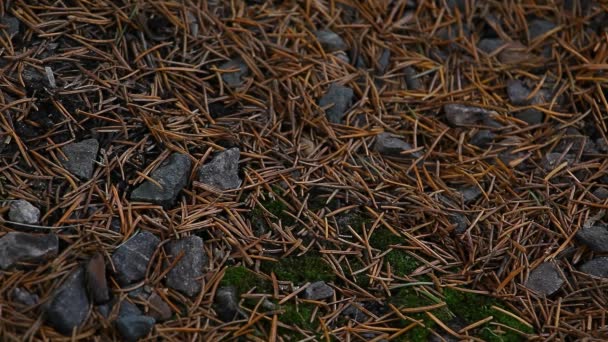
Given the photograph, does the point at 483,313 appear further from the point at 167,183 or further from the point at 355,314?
the point at 167,183

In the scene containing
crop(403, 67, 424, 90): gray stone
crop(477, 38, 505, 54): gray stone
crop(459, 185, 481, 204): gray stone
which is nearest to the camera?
crop(459, 185, 481, 204): gray stone

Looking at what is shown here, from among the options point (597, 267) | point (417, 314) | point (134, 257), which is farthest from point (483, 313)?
point (134, 257)

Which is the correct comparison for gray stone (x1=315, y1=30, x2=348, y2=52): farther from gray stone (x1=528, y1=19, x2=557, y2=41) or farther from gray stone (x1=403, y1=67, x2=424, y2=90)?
gray stone (x1=528, y1=19, x2=557, y2=41)

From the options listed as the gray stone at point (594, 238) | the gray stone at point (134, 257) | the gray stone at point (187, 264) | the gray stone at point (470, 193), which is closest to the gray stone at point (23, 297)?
the gray stone at point (134, 257)

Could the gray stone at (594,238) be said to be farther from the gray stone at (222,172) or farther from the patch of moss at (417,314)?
the gray stone at (222,172)

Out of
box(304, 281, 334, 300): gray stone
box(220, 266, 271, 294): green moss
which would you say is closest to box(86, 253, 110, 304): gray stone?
box(220, 266, 271, 294): green moss

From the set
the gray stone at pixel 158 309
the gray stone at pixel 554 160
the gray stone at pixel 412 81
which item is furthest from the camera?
the gray stone at pixel 412 81

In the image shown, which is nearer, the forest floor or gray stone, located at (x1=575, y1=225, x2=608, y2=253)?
the forest floor

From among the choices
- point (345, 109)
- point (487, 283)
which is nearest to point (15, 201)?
point (345, 109)
